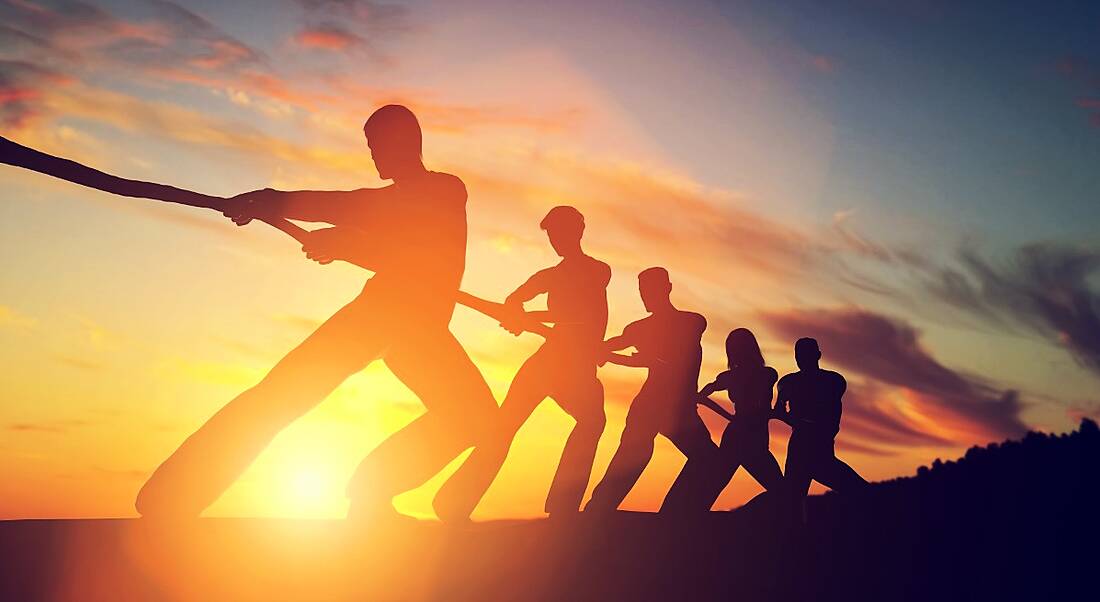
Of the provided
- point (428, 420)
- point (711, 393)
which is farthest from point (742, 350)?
point (428, 420)

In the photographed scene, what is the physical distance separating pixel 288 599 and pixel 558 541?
2.14 meters

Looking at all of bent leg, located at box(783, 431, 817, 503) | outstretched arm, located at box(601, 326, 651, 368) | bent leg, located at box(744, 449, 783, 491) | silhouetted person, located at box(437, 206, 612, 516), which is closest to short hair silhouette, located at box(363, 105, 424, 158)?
silhouetted person, located at box(437, 206, 612, 516)

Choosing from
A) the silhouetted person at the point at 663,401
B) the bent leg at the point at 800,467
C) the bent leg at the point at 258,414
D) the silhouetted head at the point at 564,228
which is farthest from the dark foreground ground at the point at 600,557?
the silhouetted head at the point at 564,228

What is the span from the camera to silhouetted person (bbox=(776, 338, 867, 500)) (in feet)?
35.0

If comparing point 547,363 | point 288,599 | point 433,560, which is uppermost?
point 547,363

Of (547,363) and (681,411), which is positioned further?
(681,411)

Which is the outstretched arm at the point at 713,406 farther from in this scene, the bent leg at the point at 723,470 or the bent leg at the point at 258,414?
the bent leg at the point at 258,414

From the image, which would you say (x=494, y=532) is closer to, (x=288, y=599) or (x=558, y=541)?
(x=558, y=541)

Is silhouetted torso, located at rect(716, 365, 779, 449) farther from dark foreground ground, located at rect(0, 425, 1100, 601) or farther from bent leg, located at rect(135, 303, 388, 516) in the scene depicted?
bent leg, located at rect(135, 303, 388, 516)

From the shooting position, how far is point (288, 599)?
5738 millimetres

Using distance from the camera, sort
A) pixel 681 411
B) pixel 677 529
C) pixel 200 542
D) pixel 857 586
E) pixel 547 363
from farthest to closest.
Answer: pixel 681 411 → pixel 547 363 → pixel 677 529 → pixel 857 586 → pixel 200 542

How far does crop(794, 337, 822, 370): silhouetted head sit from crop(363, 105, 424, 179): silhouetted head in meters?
5.43

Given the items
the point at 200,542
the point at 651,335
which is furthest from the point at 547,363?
the point at 200,542

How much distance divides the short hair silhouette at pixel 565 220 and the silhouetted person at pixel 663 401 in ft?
4.20
